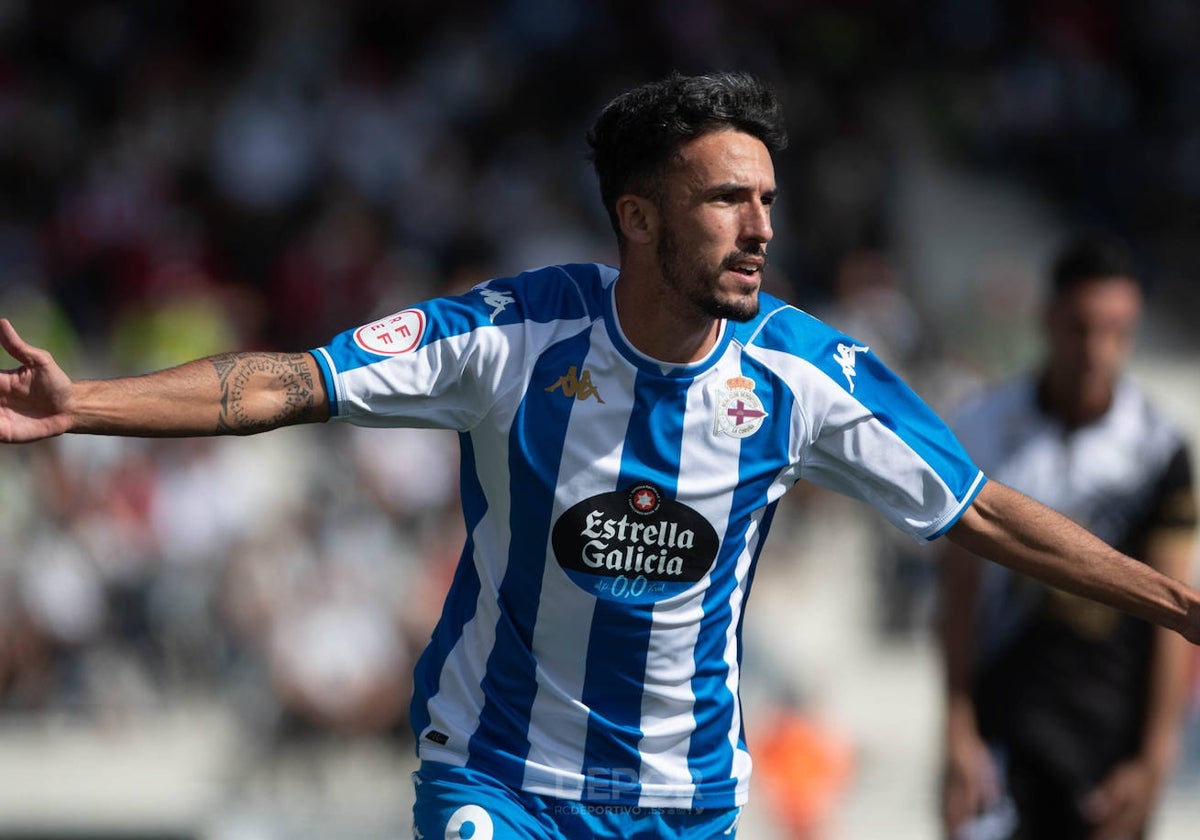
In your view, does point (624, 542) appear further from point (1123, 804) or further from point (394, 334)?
point (1123, 804)

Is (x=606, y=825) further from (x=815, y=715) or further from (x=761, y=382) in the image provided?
(x=815, y=715)

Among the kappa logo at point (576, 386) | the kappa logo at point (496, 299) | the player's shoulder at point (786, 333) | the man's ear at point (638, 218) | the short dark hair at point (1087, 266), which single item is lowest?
the kappa logo at point (576, 386)

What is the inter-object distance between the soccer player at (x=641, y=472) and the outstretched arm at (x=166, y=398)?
3.4 inches

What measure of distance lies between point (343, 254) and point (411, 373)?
9.72 meters

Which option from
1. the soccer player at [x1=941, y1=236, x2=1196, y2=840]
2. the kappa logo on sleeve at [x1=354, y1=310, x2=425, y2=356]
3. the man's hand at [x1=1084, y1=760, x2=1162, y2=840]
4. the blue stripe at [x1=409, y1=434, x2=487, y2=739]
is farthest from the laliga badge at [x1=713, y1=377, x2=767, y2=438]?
the man's hand at [x1=1084, y1=760, x2=1162, y2=840]

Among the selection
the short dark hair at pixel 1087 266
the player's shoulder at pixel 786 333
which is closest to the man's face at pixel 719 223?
the player's shoulder at pixel 786 333

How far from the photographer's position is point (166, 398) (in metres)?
3.82

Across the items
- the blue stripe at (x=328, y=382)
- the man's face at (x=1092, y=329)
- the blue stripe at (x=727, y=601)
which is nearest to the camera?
the blue stripe at (x=328, y=382)

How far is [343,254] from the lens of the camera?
1366 cm

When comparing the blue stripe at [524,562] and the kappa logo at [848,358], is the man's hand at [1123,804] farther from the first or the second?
the blue stripe at [524,562]

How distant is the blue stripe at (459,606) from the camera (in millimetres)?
4332

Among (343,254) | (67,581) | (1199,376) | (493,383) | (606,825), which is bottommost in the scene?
(606,825)

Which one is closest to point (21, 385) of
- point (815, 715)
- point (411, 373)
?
point (411, 373)

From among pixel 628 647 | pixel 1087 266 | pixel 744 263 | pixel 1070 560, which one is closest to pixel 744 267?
pixel 744 263
